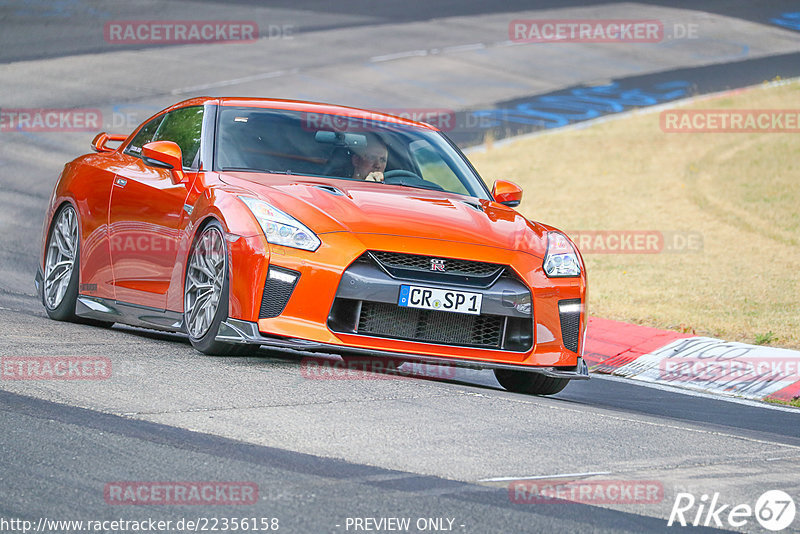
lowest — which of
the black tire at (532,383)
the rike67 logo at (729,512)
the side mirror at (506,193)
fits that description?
the black tire at (532,383)

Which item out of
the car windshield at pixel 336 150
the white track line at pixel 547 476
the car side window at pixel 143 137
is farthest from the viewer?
the car side window at pixel 143 137

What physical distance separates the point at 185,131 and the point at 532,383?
2.81 metres

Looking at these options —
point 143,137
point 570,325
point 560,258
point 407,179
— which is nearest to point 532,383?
point 570,325

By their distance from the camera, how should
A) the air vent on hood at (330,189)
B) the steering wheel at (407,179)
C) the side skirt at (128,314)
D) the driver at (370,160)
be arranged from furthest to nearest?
1. the steering wheel at (407,179)
2. the driver at (370,160)
3. the side skirt at (128,314)
4. the air vent on hood at (330,189)

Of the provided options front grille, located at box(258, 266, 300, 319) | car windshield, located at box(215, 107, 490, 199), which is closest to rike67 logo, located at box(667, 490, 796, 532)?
front grille, located at box(258, 266, 300, 319)

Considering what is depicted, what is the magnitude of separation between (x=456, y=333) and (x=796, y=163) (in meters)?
14.6

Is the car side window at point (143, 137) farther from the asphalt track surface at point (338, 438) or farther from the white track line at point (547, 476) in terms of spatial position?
the white track line at point (547, 476)

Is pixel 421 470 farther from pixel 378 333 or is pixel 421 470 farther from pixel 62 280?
pixel 62 280

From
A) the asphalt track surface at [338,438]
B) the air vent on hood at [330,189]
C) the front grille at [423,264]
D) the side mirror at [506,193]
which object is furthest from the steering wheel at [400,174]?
the front grille at [423,264]

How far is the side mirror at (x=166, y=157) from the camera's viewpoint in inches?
300

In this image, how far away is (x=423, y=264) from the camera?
21.9 feet

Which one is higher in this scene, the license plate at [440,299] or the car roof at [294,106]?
the car roof at [294,106]

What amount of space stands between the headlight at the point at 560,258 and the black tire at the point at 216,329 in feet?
5.77

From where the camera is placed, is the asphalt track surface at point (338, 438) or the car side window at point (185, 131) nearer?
the asphalt track surface at point (338, 438)
